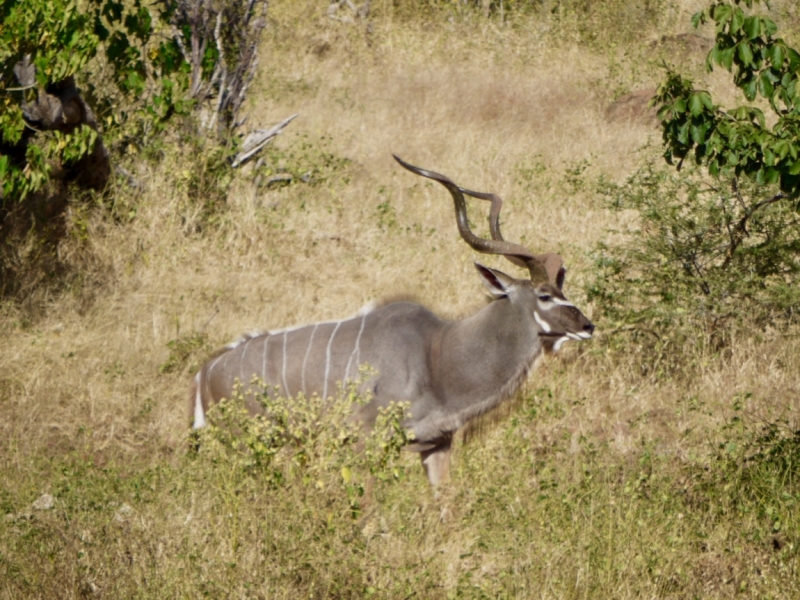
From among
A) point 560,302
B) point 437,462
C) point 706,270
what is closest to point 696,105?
point 560,302

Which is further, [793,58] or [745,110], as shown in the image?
[745,110]

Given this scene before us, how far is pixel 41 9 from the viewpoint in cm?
605

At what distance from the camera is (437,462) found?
515cm

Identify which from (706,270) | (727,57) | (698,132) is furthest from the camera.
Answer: (706,270)

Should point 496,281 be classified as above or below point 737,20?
below

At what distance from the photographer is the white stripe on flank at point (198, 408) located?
5.56 m

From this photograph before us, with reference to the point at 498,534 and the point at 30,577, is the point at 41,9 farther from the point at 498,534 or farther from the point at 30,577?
the point at 498,534

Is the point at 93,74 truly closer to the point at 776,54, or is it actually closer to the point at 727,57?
the point at 727,57

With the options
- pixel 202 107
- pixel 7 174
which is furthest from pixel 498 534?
pixel 202 107

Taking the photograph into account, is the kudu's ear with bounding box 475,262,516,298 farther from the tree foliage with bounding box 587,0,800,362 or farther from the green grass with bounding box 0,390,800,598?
A: the tree foliage with bounding box 587,0,800,362

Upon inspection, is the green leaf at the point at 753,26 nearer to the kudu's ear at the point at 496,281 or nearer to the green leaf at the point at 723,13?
the green leaf at the point at 723,13

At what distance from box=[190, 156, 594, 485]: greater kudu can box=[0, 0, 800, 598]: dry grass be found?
0.22 metres

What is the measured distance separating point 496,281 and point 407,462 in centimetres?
102

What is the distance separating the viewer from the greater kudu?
5.07 m
